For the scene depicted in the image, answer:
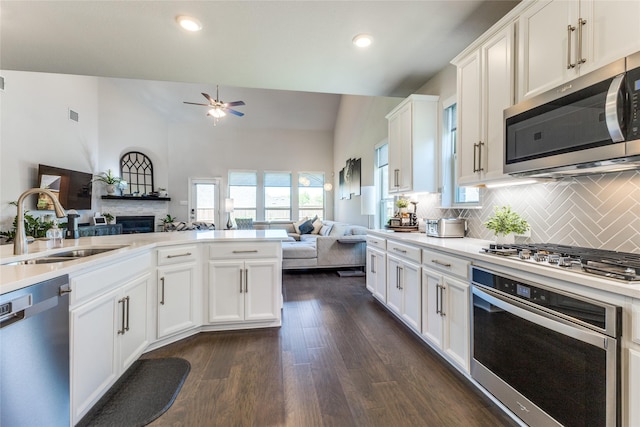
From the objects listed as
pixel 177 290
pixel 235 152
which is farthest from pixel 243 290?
pixel 235 152

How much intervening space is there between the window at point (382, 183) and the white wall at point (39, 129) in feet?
19.2

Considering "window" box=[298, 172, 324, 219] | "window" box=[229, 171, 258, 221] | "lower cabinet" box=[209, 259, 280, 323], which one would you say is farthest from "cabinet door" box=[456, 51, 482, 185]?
"window" box=[229, 171, 258, 221]

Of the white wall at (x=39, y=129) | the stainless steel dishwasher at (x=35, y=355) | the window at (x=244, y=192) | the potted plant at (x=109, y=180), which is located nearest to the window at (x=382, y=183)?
the stainless steel dishwasher at (x=35, y=355)

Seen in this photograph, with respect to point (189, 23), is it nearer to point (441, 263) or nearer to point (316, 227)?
point (441, 263)

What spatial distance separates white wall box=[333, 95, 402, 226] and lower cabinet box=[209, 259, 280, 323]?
3311mm

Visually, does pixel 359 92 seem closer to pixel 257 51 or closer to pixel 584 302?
pixel 257 51

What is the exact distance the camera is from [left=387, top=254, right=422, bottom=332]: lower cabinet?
238cm

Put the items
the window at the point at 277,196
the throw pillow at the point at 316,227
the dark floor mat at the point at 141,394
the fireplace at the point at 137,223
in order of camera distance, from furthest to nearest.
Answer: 1. the window at the point at 277,196
2. the throw pillow at the point at 316,227
3. the fireplace at the point at 137,223
4. the dark floor mat at the point at 141,394

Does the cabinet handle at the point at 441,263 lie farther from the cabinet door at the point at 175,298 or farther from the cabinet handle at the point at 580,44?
the cabinet door at the point at 175,298

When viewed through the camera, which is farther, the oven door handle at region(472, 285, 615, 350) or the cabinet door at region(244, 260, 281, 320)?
the cabinet door at region(244, 260, 281, 320)

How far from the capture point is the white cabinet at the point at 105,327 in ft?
4.73

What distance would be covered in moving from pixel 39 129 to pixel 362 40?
5633mm

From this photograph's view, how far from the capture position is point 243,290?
2637mm

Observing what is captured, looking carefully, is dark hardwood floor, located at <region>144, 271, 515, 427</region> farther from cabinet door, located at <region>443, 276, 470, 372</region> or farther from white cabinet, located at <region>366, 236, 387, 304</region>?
white cabinet, located at <region>366, 236, 387, 304</region>
